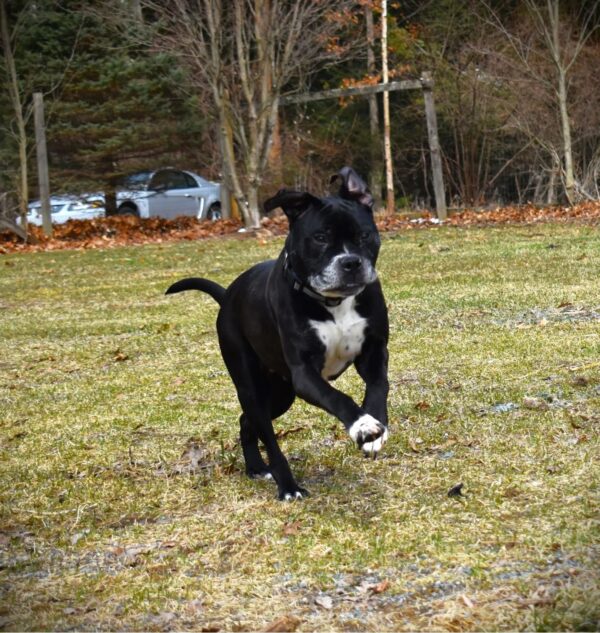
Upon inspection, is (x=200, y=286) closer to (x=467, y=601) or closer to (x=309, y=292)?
(x=309, y=292)

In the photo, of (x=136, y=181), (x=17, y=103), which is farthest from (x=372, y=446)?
(x=136, y=181)

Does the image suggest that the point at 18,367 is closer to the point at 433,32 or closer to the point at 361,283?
the point at 361,283

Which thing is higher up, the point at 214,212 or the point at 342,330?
the point at 342,330

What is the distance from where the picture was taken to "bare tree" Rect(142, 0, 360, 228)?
69.3ft

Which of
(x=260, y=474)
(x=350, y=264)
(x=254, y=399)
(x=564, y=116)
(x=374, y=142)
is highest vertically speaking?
(x=564, y=116)

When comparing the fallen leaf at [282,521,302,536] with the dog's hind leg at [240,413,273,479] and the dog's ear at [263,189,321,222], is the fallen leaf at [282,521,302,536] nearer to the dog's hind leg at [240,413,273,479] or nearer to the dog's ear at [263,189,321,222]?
the dog's hind leg at [240,413,273,479]

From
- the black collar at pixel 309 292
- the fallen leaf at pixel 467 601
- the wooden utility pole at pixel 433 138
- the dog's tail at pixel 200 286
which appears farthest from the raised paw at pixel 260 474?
the wooden utility pole at pixel 433 138

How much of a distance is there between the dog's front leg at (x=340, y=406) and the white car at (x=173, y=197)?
23038 mm

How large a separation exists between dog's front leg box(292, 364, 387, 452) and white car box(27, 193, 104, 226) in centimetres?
2221

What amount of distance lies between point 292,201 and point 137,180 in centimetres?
2229

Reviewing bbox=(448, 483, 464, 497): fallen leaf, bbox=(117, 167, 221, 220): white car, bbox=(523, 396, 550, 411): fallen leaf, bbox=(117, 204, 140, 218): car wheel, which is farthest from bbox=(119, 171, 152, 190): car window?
bbox=(448, 483, 464, 497): fallen leaf

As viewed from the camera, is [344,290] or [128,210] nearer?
[344,290]

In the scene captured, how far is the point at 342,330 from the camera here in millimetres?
4844

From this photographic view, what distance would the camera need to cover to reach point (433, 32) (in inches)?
1149
